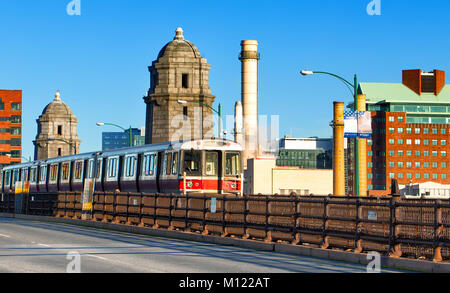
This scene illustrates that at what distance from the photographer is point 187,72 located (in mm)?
95188

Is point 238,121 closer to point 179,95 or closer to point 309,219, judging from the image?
point 179,95

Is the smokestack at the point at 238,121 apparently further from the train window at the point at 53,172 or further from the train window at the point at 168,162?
the train window at the point at 168,162

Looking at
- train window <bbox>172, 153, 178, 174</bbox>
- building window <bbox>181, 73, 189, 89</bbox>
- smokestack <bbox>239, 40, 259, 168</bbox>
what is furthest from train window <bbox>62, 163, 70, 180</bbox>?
smokestack <bbox>239, 40, 259, 168</bbox>

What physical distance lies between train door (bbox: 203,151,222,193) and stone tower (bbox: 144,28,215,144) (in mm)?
55447

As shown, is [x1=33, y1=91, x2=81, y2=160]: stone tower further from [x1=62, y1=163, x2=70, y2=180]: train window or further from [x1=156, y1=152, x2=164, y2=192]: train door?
[x1=156, y1=152, x2=164, y2=192]: train door

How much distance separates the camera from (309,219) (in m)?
22.9

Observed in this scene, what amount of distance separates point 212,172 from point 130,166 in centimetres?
616

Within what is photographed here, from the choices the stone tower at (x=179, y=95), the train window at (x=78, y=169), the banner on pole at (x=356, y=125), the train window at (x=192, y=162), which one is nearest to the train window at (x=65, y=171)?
the train window at (x=78, y=169)

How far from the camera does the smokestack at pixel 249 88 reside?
427 feet

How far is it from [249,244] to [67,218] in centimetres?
1917

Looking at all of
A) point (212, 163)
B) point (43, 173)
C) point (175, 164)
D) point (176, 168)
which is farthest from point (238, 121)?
point (176, 168)

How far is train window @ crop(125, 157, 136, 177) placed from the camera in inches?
1656

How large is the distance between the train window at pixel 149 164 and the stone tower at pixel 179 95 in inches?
2106
